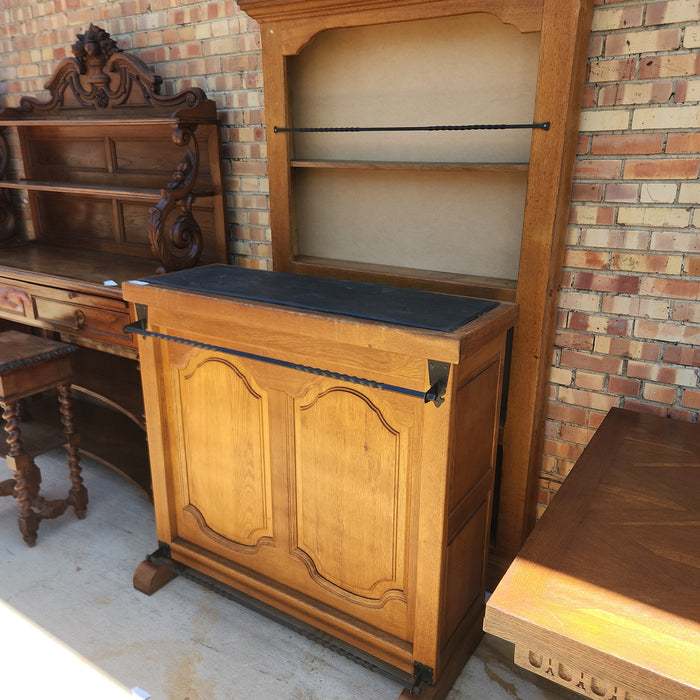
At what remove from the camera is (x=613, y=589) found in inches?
45.6

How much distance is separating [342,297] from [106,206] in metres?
2.01

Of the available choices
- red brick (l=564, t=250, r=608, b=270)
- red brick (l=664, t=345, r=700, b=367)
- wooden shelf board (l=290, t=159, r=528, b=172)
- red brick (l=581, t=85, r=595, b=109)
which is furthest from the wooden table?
red brick (l=581, t=85, r=595, b=109)

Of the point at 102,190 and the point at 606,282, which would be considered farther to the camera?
the point at 102,190

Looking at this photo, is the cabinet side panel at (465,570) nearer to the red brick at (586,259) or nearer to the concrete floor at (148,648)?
the concrete floor at (148,648)

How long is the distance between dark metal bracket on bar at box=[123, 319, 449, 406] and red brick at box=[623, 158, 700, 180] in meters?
0.89

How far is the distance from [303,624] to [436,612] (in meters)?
0.58

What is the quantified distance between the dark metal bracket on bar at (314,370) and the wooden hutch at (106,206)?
0.51 metres

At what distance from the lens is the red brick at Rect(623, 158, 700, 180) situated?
1.73m

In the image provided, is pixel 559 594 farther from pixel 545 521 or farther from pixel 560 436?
pixel 560 436

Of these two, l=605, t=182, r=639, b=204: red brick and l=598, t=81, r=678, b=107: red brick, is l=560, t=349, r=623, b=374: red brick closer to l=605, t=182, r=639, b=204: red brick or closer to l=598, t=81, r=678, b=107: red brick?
l=605, t=182, r=639, b=204: red brick

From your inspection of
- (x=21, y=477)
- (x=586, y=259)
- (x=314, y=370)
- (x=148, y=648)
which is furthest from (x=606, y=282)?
(x=21, y=477)

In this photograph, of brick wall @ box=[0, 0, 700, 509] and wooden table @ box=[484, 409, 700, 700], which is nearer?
wooden table @ box=[484, 409, 700, 700]

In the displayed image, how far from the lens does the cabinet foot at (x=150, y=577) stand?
7.70 ft

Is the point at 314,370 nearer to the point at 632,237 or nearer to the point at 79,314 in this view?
the point at 632,237
